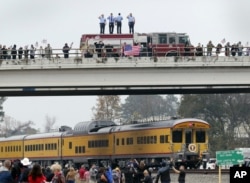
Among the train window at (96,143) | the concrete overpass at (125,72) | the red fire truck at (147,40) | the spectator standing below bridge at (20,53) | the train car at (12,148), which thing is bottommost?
the train car at (12,148)

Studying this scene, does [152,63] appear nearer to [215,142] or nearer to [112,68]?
[112,68]

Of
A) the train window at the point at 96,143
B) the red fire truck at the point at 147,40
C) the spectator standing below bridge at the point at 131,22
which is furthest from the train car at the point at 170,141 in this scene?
the spectator standing below bridge at the point at 131,22

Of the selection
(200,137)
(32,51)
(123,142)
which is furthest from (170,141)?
(32,51)

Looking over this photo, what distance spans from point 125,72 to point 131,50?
1862 millimetres

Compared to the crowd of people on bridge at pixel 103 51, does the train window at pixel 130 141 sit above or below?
below

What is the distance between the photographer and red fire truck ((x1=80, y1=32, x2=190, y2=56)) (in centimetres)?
5433

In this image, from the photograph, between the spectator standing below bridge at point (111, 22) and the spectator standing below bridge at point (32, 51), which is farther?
the spectator standing below bridge at point (111, 22)

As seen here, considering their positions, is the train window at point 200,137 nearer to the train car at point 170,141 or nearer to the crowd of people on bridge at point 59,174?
the train car at point 170,141

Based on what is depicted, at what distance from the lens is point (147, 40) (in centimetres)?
5728

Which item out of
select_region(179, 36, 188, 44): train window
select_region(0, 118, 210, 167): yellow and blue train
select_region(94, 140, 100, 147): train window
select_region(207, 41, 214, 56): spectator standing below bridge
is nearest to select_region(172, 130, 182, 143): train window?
select_region(0, 118, 210, 167): yellow and blue train

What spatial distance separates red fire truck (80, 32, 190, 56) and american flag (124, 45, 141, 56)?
2.09 meters

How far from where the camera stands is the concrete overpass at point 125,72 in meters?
48.3

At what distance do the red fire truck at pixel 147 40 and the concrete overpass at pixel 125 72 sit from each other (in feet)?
11.7

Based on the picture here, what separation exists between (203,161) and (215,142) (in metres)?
55.4
